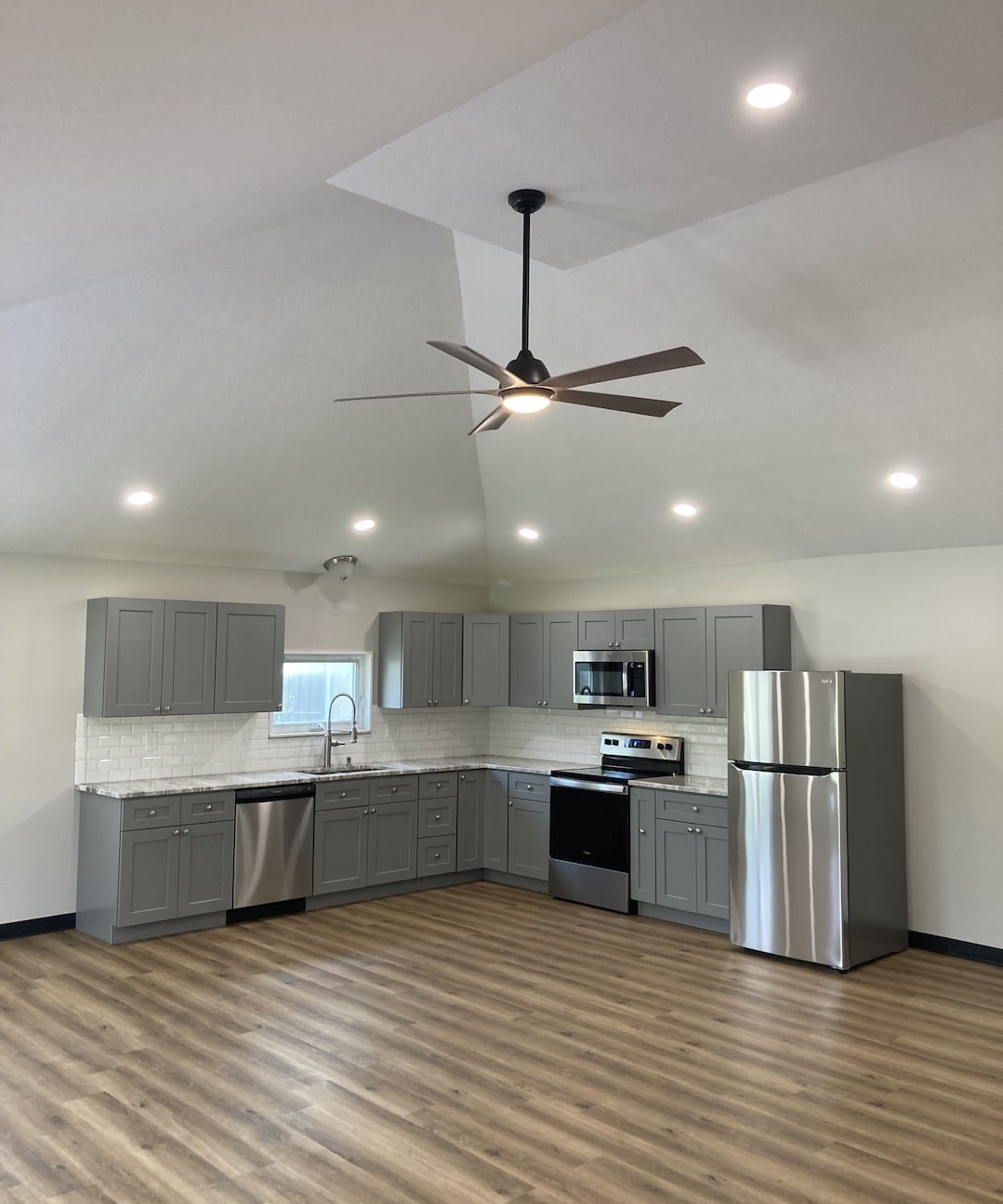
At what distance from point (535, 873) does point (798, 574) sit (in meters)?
2.99

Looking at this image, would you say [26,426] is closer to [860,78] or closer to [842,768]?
[860,78]

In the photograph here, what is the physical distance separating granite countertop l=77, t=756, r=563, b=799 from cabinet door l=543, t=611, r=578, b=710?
1.84 feet

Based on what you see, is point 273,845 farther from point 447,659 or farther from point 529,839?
point 447,659

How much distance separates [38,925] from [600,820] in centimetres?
380

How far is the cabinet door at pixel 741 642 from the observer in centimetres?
689

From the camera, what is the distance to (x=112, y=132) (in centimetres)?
223

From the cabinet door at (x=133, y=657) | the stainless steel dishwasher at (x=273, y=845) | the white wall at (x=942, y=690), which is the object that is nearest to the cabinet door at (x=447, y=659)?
the stainless steel dishwasher at (x=273, y=845)

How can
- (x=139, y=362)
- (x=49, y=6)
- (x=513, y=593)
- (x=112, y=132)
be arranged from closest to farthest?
(x=49, y=6) < (x=112, y=132) < (x=139, y=362) < (x=513, y=593)

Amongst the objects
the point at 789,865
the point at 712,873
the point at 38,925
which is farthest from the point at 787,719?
the point at 38,925

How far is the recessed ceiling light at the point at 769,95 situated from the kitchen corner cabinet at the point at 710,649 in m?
4.34

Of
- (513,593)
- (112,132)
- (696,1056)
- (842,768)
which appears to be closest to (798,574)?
(842,768)

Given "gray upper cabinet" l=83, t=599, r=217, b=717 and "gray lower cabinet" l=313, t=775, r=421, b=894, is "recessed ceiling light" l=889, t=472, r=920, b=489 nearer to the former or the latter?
"gray lower cabinet" l=313, t=775, r=421, b=894

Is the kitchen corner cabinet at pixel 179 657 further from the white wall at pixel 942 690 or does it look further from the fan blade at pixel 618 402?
the fan blade at pixel 618 402

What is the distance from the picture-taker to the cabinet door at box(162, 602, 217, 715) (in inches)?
273
